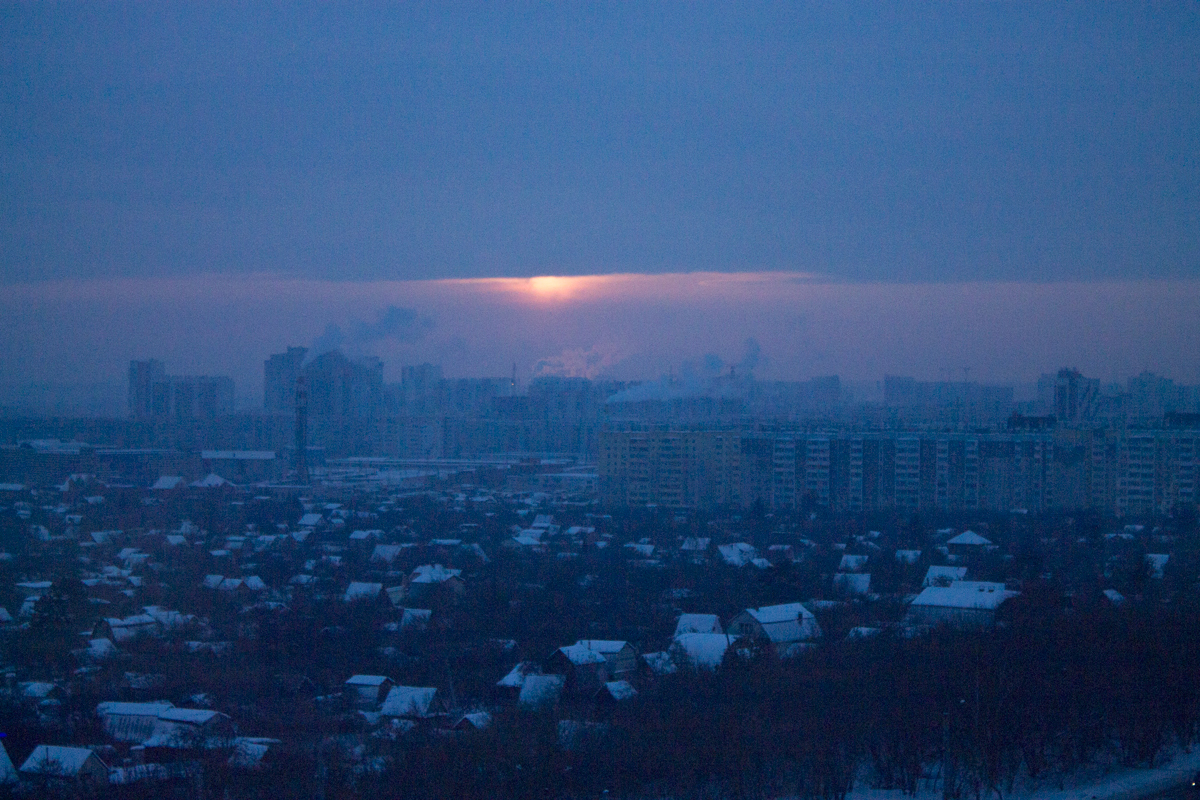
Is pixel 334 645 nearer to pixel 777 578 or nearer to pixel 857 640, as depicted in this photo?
pixel 857 640

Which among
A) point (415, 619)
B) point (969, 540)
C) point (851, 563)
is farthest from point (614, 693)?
point (969, 540)

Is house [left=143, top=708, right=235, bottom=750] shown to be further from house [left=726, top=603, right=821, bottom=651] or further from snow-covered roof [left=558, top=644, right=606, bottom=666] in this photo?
house [left=726, top=603, right=821, bottom=651]

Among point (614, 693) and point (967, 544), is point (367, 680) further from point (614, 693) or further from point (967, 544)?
point (967, 544)

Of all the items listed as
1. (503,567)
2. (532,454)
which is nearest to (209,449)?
(532,454)

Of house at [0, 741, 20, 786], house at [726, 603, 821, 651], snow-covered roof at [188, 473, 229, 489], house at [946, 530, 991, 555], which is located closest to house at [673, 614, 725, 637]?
house at [726, 603, 821, 651]

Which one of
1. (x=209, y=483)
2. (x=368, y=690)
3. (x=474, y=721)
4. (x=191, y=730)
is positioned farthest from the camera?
(x=209, y=483)

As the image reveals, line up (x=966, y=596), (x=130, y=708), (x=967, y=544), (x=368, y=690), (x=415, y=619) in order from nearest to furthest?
(x=130, y=708) < (x=368, y=690) < (x=966, y=596) < (x=415, y=619) < (x=967, y=544)

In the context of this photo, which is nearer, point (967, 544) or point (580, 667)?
point (580, 667)
